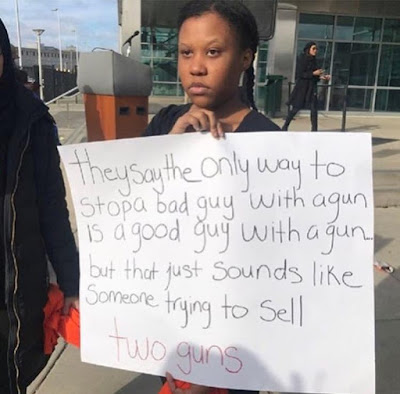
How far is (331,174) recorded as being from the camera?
4.66 ft

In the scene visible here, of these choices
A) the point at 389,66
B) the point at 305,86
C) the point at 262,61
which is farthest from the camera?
the point at 262,61

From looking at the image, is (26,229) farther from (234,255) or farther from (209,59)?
(209,59)

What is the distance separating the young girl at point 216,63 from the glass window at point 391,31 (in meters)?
15.4

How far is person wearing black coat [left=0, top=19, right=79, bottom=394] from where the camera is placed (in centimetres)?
159

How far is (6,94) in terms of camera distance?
160 centimetres

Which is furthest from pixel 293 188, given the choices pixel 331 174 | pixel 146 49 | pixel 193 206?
pixel 146 49

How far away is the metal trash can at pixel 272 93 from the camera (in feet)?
44.8

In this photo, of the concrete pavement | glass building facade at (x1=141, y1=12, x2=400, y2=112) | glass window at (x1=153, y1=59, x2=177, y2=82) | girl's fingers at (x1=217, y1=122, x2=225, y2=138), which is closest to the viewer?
girl's fingers at (x1=217, y1=122, x2=225, y2=138)

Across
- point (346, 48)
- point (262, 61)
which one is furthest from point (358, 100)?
point (262, 61)

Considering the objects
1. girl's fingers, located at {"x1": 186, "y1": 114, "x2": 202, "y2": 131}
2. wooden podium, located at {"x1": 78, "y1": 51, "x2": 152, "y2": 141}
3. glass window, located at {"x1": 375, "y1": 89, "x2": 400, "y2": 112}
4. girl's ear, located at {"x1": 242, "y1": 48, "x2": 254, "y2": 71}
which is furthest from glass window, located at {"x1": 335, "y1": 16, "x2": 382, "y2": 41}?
girl's fingers, located at {"x1": 186, "y1": 114, "x2": 202, "y2": 131}

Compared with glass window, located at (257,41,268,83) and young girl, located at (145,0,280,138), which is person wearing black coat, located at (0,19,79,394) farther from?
glass window, located at (257,41,268,83)

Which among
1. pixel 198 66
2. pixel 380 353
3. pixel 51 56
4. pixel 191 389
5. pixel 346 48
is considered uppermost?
pixel 198 66

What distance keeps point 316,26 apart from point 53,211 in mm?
14342

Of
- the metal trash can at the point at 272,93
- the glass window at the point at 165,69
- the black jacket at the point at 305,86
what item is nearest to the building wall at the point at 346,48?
the metal trash can at the point at 272,93
